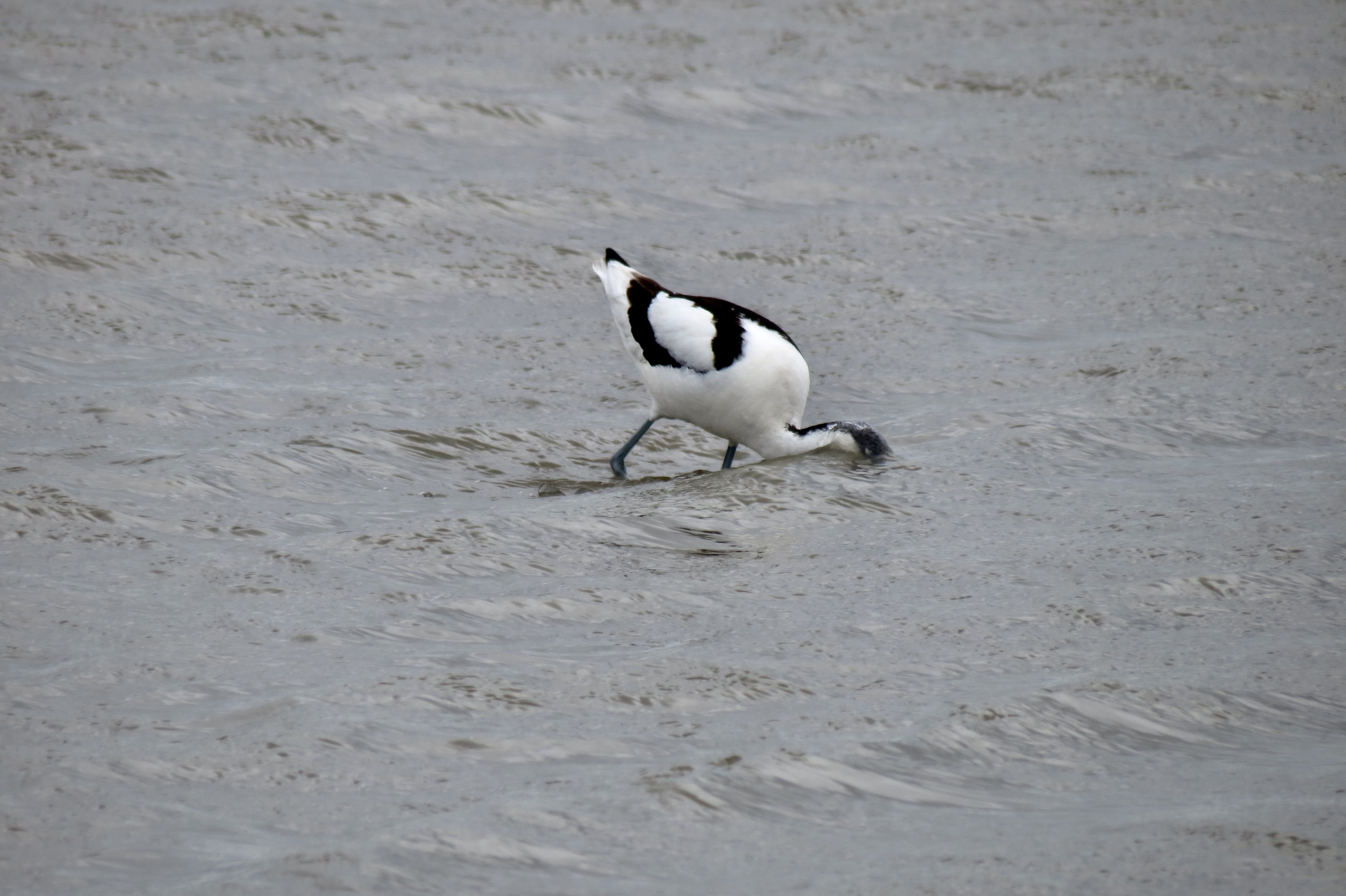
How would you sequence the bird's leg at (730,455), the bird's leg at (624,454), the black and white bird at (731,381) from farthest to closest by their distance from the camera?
the bird's leg at (730,455)
the bird's leg at (624,454)
the black and white bird at (731,381)

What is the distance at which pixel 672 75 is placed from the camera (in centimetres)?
1204

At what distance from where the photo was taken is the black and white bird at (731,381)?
6.82 metres

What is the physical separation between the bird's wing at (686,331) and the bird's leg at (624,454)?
1.31ft

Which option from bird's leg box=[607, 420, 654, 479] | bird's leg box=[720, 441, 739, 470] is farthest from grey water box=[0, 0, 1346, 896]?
bird's leg box=[720, 441, 739, 470]

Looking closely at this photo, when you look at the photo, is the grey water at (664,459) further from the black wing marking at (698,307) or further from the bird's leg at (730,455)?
the black wing marking at (698,307)

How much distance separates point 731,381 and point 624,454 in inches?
25.0

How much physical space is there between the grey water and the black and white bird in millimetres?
202

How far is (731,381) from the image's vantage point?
6797mm

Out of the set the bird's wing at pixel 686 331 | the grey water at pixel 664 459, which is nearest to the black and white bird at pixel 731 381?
the bird's wing at pixel 686 331

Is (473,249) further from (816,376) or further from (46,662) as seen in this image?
(46,662)

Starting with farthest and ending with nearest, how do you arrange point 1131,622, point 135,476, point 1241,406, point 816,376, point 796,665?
1. point 816,376
2. point 1241,406
3. point 135,476
4. point 1131,622
5. point 796,665

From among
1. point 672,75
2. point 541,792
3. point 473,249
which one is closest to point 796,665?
point 541,792

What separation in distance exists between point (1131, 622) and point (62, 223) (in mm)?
6646

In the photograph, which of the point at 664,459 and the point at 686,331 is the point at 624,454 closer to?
the point at 664,459
